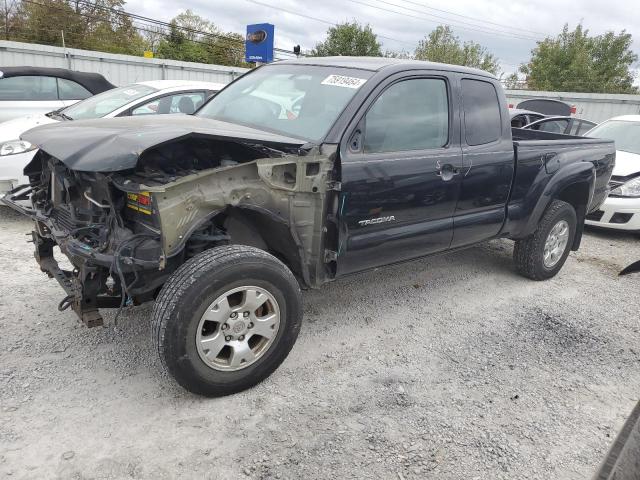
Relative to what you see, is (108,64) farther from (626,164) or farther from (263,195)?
(263,195)

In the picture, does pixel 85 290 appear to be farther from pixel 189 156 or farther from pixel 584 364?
pixel 584 364

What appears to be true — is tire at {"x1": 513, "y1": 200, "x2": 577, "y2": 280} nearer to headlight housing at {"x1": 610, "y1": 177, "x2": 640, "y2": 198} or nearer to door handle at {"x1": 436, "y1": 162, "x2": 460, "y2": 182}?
door handle at {"x1": 436, "y1": 162, "x2": 460, "y2": 182}

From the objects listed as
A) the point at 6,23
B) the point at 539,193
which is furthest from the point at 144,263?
the point at 6,23

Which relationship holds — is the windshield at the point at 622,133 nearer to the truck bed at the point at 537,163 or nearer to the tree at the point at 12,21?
the truck bed at the point at 537,163

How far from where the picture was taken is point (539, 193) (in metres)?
4.43

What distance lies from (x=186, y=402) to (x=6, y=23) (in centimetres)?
4210

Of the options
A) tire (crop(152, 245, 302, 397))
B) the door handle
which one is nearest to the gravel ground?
tire (crop(152, 245, 302, 397))

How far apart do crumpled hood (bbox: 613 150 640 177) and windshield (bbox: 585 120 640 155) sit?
0.89ft

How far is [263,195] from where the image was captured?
2891mm

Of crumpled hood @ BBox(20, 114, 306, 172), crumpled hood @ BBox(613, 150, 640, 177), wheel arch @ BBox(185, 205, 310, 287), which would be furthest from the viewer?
crumpled hood @ BBox(613, 150, 640, 177)

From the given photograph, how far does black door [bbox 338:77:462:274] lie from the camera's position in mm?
3166

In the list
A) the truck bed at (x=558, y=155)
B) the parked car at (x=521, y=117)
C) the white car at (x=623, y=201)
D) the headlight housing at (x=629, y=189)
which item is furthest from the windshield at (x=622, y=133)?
the truck bed at (x=558, y=155)

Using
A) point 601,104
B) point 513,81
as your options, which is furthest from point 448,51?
point 601,104

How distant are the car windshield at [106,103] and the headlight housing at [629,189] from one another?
6095 mm
